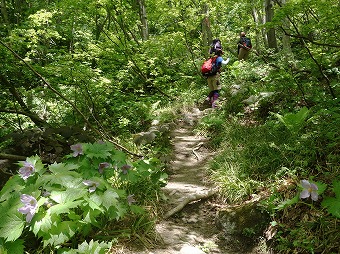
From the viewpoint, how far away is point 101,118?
→ 7.33 metres

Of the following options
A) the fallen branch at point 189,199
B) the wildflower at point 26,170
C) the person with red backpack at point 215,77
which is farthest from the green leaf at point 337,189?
the person with red backpack at point 215,77

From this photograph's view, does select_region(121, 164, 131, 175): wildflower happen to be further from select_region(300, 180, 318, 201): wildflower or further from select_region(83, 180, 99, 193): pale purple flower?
select_region(300, 180, 318, 201): wildflower

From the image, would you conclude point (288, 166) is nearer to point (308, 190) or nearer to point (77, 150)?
point (308, 190)

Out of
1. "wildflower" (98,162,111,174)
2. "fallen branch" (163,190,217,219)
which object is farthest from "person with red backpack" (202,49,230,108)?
"wildflower" (98,162,111,174)

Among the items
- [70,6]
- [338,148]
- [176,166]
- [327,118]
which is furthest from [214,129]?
[70,6]

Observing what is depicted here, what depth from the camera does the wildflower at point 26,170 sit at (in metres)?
2.59

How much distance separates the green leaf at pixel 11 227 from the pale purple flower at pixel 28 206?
10cm

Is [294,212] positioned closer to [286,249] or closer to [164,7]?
[286,249]

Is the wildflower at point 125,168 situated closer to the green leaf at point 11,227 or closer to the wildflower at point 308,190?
the green leaf at point 11,227

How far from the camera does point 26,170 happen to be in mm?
2605

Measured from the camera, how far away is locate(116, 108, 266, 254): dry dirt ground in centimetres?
322

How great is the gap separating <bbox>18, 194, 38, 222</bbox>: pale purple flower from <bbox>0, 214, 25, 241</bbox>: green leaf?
100mm

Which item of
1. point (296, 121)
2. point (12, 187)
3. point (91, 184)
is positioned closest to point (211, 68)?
point (296, 121)

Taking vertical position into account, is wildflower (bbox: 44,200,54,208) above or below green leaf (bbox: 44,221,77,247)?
above
